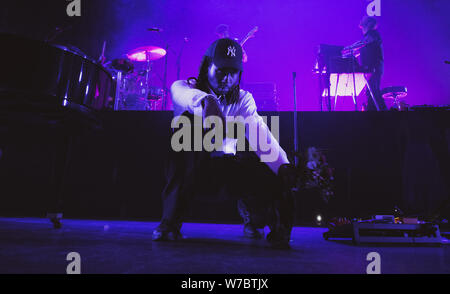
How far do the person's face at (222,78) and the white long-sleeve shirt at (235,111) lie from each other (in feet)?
0.29

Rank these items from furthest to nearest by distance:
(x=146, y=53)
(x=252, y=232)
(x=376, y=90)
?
1. (x=146, y=53)
2. (x=376, y=90)
3. (x=252, y=232)

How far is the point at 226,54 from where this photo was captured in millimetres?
1586

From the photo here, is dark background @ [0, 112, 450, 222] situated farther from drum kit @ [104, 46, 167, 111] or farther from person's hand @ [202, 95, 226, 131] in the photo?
person's hand @ [202, 95, 226, 131]

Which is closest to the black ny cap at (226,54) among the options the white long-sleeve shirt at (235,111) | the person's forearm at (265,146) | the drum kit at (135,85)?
the white long-sleeve shirt at (235,111)

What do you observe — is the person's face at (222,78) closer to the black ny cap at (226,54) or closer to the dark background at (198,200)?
the black ny cap at (226,54)

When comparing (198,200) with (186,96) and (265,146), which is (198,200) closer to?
(265,146)

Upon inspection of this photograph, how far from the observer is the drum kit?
5195mm

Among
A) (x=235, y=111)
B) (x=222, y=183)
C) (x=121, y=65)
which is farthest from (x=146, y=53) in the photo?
(x=222, y=183)

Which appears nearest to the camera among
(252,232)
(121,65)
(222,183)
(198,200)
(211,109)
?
(211,109)

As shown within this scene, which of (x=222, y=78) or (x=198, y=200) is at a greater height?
(x=222, y=78)

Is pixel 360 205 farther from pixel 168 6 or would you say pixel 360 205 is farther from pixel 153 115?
pixel 168 6

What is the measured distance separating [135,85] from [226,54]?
5200 millimetres

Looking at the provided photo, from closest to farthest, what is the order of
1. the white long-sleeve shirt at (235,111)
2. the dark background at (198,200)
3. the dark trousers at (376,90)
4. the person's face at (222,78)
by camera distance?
the white long-sleeve shirt at (235,111) < the person's face at (222,78) < the dark background at (198,200) < the dark trousers at (376,90)

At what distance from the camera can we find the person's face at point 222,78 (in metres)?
1.63
